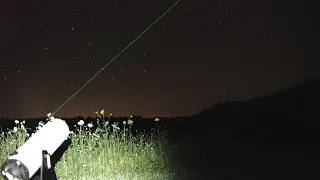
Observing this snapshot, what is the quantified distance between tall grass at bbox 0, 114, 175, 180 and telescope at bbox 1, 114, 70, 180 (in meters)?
1.81

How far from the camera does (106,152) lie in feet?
18.3

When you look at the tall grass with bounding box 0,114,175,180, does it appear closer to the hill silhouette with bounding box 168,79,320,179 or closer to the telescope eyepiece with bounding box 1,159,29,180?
the hill silhouette with bounding box 168,79,320,179

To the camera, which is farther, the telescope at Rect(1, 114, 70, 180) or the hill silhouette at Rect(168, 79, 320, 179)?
the hill silhouette at Rect(168, 79, 320, 179)

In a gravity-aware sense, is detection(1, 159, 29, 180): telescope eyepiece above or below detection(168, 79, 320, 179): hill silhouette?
below

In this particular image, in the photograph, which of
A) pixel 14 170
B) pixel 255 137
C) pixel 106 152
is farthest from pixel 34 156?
pixel 255 137

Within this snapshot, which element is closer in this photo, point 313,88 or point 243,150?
point 243,150

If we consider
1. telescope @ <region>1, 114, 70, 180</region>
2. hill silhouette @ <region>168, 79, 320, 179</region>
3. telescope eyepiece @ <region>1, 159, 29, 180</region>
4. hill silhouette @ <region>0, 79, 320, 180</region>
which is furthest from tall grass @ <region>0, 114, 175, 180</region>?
telescope eyepiece @ <region>1, 159, 29, 180</region>

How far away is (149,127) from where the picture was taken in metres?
6.06

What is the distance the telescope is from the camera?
3.20m

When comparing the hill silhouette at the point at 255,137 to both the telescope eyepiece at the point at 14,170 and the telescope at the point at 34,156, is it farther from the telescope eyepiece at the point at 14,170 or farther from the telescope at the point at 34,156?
the telescope eyepiece at the point at 14,170

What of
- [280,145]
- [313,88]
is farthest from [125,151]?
[313,88]

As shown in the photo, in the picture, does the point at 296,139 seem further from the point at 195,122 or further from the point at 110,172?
the point at 110,172

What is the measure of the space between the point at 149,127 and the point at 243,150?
1130mm

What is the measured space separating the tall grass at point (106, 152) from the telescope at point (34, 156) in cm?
181
